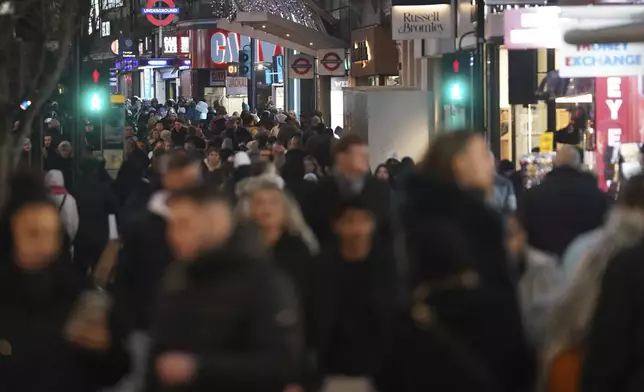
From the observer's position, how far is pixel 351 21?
4059 cm

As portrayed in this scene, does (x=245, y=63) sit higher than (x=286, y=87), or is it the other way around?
(x=245, y=63)

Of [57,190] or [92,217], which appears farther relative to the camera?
[92,217]

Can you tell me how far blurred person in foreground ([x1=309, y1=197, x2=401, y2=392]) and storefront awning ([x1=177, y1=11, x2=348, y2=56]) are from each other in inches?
903

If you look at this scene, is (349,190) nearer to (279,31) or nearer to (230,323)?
(230,323)

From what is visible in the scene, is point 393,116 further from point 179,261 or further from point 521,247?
point 179,261

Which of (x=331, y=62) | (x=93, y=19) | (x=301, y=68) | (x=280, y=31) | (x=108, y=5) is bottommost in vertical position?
(x=301, y=68)

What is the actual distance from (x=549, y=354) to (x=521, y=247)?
4.38 ft

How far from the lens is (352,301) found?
25.7ft

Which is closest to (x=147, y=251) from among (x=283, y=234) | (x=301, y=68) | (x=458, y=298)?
(x=283, y=234)

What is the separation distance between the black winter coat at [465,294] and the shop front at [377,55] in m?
27.1

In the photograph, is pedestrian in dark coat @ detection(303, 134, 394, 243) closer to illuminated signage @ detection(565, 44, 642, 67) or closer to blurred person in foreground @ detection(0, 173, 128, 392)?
blurred person in foreground @ detection(0, 173, 128, 392)

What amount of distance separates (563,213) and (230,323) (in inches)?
240

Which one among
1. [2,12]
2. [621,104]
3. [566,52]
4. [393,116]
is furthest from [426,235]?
[393,116]

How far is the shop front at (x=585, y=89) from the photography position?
14836mm
